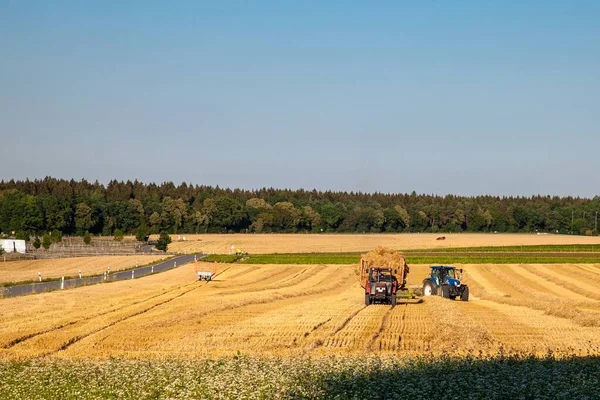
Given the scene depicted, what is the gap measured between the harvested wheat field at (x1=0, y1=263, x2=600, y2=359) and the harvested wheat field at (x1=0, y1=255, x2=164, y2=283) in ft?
83.5

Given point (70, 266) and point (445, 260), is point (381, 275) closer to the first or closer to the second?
point (445, 260)

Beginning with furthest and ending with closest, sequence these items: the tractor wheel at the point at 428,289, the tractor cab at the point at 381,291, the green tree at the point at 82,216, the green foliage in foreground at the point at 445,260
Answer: the green tree at the point at 82,216 → the green foliage in foreground at the point at 445,260 → the tractor wheel at the point at 428,289 → the tractor cab at the point at 381,291

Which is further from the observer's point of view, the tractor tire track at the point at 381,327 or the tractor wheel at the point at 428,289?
the tractor wheel at the point at 428,289

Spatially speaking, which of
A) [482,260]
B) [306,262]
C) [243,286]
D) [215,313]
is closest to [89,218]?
[306,262]

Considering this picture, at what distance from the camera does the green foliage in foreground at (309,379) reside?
16.7 meters

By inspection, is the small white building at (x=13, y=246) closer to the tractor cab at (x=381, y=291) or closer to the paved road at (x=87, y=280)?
the paved road at (x=87, y=280)

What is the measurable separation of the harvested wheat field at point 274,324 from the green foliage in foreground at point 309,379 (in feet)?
9.53

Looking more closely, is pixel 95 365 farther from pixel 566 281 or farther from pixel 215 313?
pixel 566 281

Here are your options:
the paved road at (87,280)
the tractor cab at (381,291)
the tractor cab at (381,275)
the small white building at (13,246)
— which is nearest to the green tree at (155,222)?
the small white building at (13,246)

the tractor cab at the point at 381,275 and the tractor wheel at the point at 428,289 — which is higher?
the tractor cab at the point at 381,275

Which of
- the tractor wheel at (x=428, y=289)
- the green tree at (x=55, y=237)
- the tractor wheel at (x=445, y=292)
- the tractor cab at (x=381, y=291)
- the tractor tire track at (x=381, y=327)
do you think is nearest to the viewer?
the tractor tire track at (x=381, y=327)

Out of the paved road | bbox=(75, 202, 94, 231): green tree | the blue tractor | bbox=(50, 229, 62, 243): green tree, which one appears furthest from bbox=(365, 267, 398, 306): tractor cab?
bbox=(75, 202, 94, 231): green tree

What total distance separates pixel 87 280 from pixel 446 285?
31559 mm

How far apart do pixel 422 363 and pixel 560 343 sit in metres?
8.55
